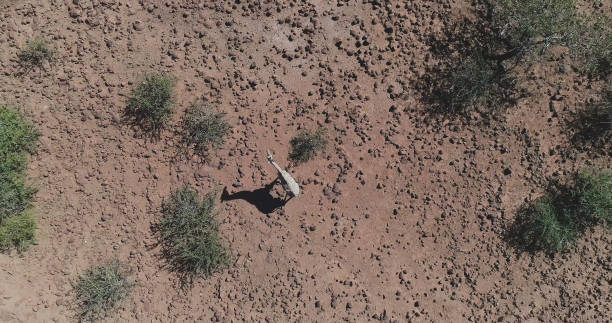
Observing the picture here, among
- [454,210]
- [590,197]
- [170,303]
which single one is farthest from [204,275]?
[590,197]

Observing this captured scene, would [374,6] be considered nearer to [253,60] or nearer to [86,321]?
[253,60]

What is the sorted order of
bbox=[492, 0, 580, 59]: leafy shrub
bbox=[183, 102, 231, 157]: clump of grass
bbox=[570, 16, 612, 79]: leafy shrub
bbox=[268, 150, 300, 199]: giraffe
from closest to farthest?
bbox=[268, 150, 300, 199]: giraffe, bbox=[492, 0, 580, 59]: leafy shrub, bbox=[570, 16, 612, 79]: leafy shrub, bbox=[183, 102, 231, 157]: clump of grass

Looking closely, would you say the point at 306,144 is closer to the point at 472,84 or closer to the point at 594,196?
the point at 472,84

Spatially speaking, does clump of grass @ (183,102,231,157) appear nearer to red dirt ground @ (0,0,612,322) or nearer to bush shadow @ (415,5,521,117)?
red dirt ground @ (0,0,612,322)

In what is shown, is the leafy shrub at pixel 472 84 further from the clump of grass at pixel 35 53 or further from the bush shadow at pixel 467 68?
the clump of grass at pixel 35 53

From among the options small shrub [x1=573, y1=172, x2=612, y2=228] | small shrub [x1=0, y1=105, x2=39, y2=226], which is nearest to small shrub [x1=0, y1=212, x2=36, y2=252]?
small shrub [x1=0, y1=105, x2=39, y2=226]
